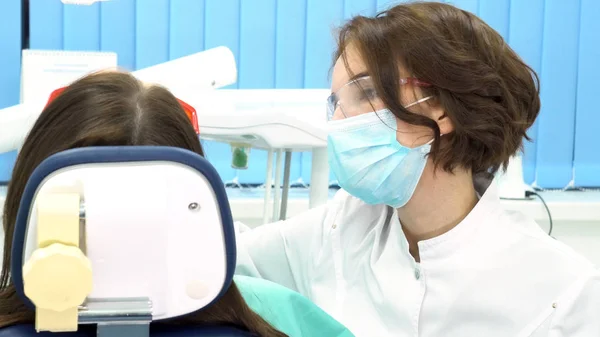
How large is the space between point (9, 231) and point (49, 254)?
0.22 metres

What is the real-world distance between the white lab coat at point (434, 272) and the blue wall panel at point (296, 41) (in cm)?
126

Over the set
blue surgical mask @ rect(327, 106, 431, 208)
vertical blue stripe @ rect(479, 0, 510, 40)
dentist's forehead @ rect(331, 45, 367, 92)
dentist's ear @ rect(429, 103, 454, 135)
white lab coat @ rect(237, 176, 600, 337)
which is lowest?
white lab coat @ rect(237, 176, 600, 337)

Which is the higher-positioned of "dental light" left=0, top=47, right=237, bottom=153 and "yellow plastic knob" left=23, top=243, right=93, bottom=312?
"yellow plastic knob" left=23, top=243, right=93, bottom=312

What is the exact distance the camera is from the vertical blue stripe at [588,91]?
3320 millimetres

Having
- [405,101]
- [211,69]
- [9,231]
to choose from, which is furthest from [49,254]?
[211,69]

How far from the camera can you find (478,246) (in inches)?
56.2

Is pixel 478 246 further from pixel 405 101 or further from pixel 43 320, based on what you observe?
pixel 43 320

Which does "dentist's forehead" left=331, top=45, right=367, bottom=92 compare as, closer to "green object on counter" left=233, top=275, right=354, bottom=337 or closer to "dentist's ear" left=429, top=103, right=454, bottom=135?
"dentist's ear" left=429, top=103, right=454, bottom=135

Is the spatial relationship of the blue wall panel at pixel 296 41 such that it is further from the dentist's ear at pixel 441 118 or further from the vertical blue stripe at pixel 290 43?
the dentist's ear at pixel 441 118

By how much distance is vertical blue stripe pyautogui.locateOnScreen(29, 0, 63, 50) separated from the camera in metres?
2.87

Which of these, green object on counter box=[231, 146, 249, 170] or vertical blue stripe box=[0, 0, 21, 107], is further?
vertical blue stripe box=[0, 0, 21, 107]

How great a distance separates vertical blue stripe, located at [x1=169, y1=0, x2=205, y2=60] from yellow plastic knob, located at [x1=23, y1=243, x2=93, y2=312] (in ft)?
8.05

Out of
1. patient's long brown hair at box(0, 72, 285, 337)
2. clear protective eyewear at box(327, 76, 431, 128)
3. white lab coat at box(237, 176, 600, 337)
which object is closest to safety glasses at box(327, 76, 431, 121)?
clear protective eyewear at box(327, 76, 431, 128)

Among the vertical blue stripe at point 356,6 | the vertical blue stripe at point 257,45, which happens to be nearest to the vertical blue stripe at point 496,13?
the vertical blue stripe at point 356,6
